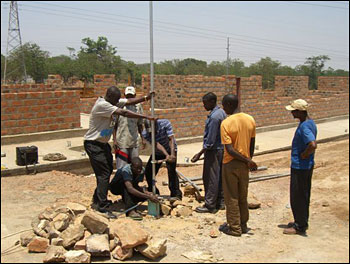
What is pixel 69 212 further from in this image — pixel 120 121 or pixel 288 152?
pixel 288 152

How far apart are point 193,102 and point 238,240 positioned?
26.0ft

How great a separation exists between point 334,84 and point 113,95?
1899 cm

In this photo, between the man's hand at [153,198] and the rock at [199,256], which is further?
the man's hand at [153,198]

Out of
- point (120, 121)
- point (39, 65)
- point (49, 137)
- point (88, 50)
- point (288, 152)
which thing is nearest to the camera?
point (120, 121)

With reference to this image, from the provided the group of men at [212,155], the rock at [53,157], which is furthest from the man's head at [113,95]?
the rock at [53,157]

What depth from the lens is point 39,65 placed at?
3784cm

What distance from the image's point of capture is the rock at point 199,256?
13.6 ft

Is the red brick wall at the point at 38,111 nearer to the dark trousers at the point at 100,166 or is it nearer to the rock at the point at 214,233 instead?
the dark trousers at the point at 100,166

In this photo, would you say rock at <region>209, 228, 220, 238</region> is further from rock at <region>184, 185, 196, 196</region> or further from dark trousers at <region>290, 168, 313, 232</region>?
rock at <region>184, 185, 196, 196</region>

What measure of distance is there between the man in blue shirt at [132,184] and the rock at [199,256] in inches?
44.9

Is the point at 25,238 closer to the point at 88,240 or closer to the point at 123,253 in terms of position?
the point at 88,240

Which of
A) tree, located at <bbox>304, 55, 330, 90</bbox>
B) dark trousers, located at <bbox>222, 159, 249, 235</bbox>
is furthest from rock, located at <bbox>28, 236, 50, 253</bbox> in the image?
tree, located at <bbox>304, 55, 330, 90</bbox>

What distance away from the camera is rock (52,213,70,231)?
4527 millimetres

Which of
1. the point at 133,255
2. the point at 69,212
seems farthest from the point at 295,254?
the point at 69,212
